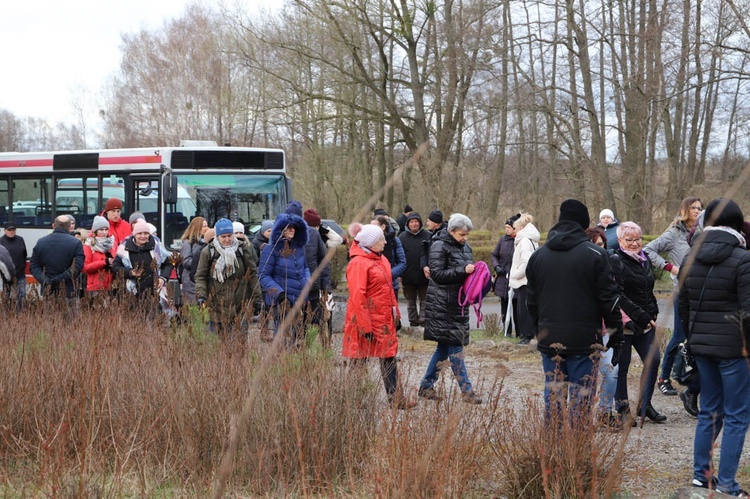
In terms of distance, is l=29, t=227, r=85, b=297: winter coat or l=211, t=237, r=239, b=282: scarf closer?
l=211, t=237, r=239, b=282: scarf

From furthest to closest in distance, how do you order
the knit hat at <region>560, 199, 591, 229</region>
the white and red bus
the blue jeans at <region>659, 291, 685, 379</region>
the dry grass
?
the white and red bus
the blue jeans at <region>659, 291, 685, 379</region>
the knit hat at <region>560, 199, 591, 229</region>
the dry grass

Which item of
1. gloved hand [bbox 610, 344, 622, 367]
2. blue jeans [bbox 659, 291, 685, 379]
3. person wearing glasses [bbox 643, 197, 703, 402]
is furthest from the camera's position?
person wearing glasses [bbox 643, 197, 703, 402]

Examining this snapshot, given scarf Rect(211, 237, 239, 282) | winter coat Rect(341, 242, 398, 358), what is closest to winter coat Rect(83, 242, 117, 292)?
scarf Rect(211, 237, 239, 282)

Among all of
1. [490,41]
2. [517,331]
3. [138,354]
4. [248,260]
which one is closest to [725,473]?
[138,354]

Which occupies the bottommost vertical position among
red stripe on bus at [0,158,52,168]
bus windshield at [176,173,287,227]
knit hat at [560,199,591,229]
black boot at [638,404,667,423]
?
black boot at [638,404,667,423]

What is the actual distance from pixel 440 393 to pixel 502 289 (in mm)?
8505

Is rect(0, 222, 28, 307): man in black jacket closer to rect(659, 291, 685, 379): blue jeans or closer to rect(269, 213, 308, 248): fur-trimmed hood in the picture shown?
rect(269, 213, 308, 248): fur-trimmed hood

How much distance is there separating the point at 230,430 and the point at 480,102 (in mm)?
21918

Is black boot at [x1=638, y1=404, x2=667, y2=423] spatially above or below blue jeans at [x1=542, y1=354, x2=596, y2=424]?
below

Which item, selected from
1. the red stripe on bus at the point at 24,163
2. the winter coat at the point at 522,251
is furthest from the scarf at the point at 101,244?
the red stripe on bus at the point at 24,163

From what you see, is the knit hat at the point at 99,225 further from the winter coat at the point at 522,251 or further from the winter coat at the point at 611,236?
the winter coat at the point at 611,236

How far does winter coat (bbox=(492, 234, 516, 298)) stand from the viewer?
1266cm

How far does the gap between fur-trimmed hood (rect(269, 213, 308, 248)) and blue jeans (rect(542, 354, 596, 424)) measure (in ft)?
10.9

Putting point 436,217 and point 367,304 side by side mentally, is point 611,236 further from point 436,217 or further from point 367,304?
point 367,304
